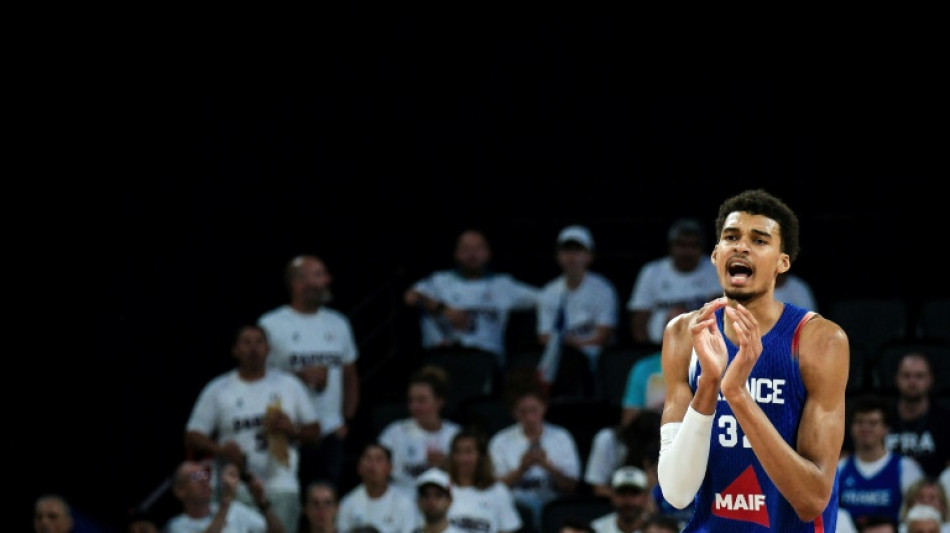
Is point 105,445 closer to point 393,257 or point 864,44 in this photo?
point 393,257

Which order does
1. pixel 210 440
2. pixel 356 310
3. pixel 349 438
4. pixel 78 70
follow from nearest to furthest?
pixel 210 440
pixel 78 70
pixel 349 438
pixel 356 310

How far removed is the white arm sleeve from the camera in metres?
4.95

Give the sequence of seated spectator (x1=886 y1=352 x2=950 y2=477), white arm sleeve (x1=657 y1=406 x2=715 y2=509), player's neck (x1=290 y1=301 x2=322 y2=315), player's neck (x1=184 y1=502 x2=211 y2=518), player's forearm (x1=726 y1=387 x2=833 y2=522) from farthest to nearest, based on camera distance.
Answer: player's neck (x1=290 y1=301 x2=322 y2=315), seated spectator (x1=886 y1=352 x2=950 y2=477), player's neck (x1=184 y1=502 x2=211 y2=518), white arm sleeve (x1=657 y1=406 x2=715 y2=509), player's forearm (x1=726 y1=387 x2=833 y2=522)

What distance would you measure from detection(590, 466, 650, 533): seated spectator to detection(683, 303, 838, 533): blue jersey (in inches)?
179

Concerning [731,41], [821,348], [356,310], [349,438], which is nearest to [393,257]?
[356,310]

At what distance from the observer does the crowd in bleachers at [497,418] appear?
1014 cm

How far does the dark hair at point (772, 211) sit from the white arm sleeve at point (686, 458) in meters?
0.61

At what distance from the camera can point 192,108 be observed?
43.5 feet

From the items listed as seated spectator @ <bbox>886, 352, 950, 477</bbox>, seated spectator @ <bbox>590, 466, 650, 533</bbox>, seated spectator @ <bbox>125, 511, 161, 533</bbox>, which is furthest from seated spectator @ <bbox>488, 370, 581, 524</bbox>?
seated spectator @ <bbox>125, 511, 161, 533</bbox>

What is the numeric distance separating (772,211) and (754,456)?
29.3 inches

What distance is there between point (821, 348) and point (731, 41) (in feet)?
32.7

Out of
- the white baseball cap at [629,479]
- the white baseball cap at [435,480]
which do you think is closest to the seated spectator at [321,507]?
the white baseball cap at [435,480]

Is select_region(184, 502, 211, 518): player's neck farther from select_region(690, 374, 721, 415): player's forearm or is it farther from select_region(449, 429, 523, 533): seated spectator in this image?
select_region(690, 374, 721, 415): player's forearm

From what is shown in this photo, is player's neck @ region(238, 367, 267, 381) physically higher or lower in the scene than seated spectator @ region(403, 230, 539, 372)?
lower
